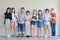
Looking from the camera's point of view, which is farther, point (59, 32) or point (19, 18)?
point (59, 32)

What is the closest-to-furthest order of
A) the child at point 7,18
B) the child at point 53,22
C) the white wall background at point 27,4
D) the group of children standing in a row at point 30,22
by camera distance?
1. the child at point 7,18
2. the group of children standing in a row at point 30,22
3. the child at point 53,22
4. the white wall background at point 27,4

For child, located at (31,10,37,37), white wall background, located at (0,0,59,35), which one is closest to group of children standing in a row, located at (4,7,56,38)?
child, located at (31,10,37,37)

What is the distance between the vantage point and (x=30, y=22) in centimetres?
809

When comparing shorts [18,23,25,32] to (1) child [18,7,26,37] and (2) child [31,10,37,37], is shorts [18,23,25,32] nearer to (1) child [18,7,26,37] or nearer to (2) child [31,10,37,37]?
(1) child [18,7,26,37]

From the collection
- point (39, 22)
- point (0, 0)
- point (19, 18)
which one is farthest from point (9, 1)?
point (39, 22)

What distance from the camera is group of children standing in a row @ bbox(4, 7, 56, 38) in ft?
25.9

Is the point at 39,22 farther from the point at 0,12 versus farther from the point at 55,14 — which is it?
the point at 0,12

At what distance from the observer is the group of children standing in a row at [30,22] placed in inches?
311

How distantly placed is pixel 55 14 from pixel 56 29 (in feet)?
2.53

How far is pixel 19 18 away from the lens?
7.94m

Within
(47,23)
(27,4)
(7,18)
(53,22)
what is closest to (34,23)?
(47,23)

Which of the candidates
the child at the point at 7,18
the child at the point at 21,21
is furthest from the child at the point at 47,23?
the child at the point at 7,18

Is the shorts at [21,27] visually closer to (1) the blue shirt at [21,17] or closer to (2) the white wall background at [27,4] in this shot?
(1) the blue shirt at [21,17]

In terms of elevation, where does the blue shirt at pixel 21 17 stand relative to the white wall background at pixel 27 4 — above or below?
below
